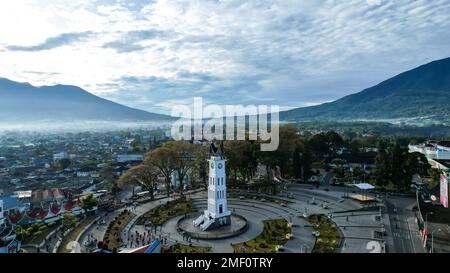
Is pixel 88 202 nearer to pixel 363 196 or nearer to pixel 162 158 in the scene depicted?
pixel 162 158

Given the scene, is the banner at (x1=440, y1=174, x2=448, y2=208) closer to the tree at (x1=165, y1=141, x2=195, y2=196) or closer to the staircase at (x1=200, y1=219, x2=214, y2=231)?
the staircase at (x1=200, y1=219, x2=214, y2=231)

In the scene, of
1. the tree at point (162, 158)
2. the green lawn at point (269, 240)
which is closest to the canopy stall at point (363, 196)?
the green lawn at point (269, 240)

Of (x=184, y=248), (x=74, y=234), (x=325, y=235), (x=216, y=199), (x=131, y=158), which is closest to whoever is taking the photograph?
(x=184, y=248)

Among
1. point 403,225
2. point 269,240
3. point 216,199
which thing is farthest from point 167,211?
point 403,225

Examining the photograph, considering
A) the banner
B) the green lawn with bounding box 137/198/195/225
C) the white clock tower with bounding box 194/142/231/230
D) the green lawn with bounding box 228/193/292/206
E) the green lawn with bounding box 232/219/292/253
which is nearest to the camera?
the green lawn with bounding box 232/219/292/253

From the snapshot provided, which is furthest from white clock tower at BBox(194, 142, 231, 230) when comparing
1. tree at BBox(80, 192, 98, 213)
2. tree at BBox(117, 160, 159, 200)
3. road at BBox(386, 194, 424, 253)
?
road at BBox(386, 194, 424, 253)

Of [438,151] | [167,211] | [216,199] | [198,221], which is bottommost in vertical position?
[167,211]
